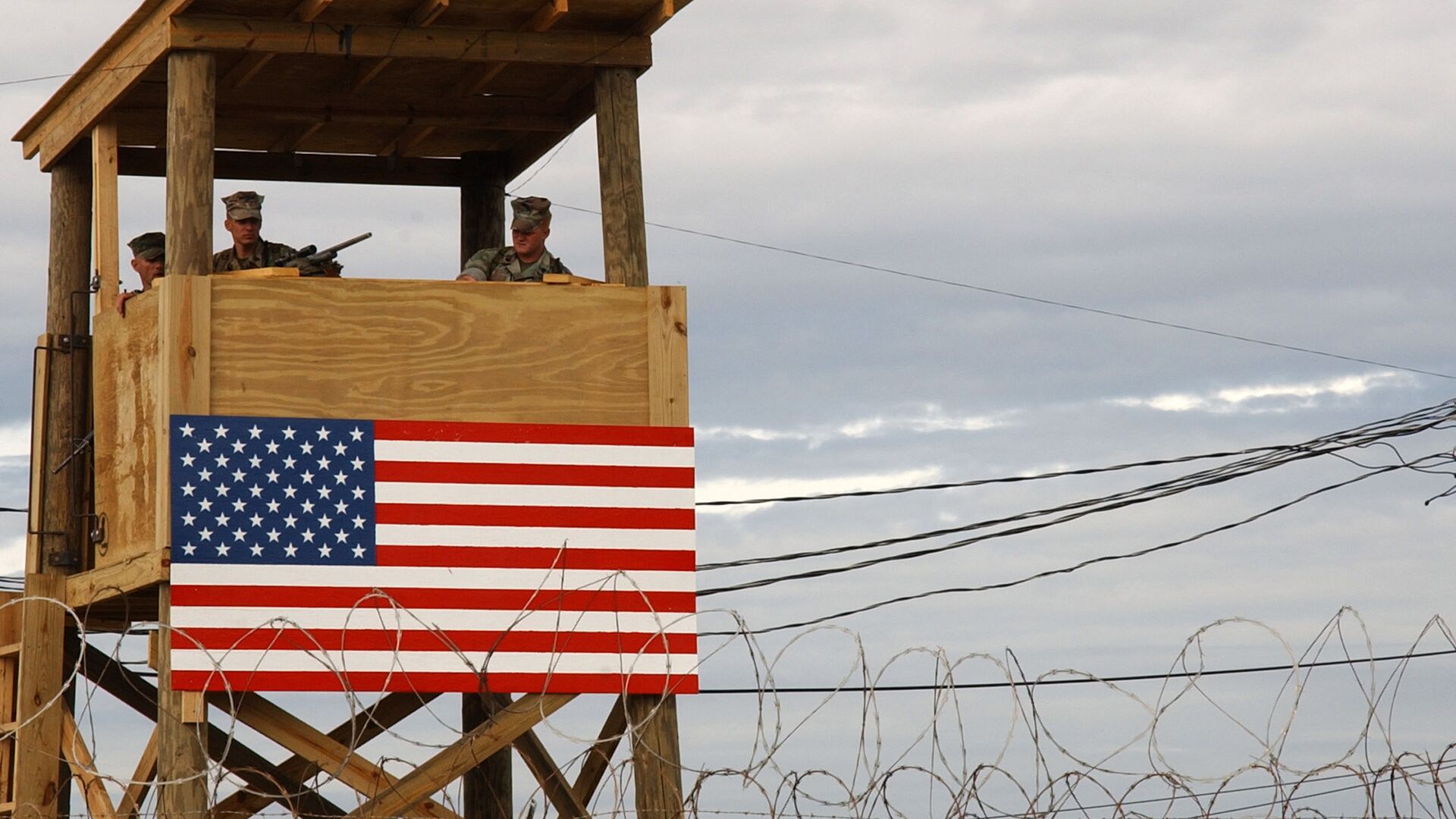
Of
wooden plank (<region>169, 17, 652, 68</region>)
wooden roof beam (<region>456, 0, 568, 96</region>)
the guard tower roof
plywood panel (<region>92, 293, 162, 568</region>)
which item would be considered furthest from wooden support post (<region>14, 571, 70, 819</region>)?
wooden roof beam (<region>456, 0, 568, 96</region>)

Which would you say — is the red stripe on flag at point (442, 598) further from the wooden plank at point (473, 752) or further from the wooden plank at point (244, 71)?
the wooden plank at point (244, 71)

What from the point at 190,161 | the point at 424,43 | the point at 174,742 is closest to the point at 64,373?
the point at 190,161

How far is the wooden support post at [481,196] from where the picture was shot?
57.0ft

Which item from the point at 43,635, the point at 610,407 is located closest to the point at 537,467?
the point at 610,407

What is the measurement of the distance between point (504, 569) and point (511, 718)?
3.41 feet

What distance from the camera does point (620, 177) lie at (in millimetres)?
14578

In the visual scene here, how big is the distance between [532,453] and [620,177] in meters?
2.14

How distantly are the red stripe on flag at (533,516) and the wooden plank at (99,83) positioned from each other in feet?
11.0

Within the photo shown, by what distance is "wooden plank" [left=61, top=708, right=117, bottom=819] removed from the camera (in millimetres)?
14633

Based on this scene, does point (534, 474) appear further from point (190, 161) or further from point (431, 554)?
point (190, 161)

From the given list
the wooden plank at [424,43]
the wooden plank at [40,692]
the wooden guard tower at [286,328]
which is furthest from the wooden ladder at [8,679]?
the wooden plank at [424,43]

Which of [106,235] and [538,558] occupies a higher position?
[106,235]

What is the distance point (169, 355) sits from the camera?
13.0 m

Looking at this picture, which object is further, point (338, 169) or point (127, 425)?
point (338, 169)
